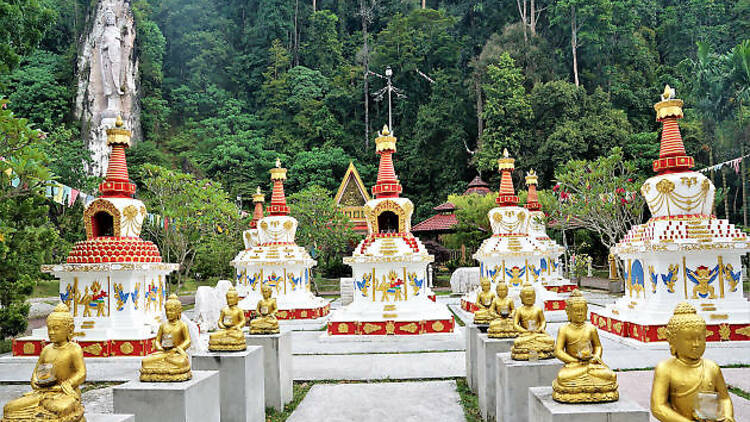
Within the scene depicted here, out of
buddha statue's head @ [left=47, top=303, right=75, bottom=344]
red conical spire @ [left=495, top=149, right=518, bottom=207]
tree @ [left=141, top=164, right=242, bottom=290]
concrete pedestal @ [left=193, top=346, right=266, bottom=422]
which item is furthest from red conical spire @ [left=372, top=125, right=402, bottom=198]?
buddha statue's head @ [left=47, top=303, right=75, bottom=344]

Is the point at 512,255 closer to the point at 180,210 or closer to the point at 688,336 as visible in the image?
the point at 180,210

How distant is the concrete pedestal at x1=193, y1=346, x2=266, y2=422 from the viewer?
7012mm

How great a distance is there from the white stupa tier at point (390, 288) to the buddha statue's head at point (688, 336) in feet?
39.6

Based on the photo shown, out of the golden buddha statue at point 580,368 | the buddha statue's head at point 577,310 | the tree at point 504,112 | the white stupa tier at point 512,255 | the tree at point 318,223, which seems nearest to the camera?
the golden buddha statue at point 580,368

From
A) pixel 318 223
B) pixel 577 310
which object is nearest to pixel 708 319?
pixel 577 310

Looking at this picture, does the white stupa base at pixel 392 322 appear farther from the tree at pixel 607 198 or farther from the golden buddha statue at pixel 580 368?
the tree at pixel 607 198

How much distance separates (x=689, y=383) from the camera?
11.4ft

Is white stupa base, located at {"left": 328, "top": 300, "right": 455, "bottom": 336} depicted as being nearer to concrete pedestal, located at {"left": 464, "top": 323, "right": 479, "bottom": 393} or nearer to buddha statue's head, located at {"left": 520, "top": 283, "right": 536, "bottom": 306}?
concrete pedestal, located at {"left": 464, "top": 323, "right": 479, "bottom": 393}

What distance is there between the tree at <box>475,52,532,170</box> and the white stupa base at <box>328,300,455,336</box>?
25818mm

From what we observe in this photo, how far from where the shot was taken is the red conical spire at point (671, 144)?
1338 centimetres

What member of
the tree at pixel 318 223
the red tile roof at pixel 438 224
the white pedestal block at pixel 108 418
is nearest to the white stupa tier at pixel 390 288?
the white pedestal block at pixel 108 418

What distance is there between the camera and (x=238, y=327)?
7684 millimetres

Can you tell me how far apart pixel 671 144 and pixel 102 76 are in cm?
4544

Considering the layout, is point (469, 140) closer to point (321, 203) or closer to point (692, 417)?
point (321, 203)
